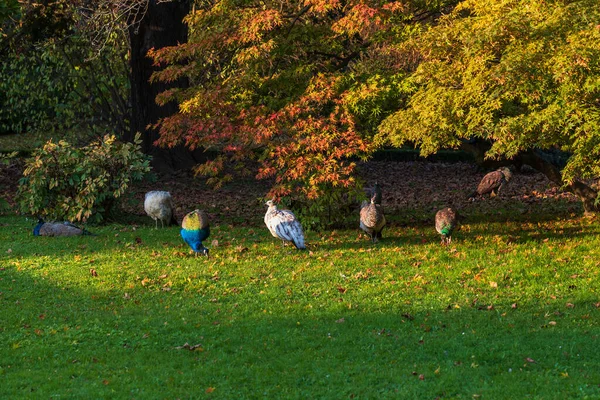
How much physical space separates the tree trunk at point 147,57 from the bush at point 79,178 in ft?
17.2

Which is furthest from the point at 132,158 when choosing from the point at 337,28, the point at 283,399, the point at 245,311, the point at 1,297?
the point at 283,399

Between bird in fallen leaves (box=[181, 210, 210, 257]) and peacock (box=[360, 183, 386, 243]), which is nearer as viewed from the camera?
bird in fallen leaves (box=[181, 210, 210, 257])

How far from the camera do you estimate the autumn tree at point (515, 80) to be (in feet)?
36.8

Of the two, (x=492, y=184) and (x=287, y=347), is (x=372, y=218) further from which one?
(x=492, y=184)

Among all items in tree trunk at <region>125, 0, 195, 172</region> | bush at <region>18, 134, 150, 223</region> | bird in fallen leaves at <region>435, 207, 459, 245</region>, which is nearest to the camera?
bird in fallen leaves at <region>435, 207, 459, 245</region>

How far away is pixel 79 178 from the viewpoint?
16688 mm

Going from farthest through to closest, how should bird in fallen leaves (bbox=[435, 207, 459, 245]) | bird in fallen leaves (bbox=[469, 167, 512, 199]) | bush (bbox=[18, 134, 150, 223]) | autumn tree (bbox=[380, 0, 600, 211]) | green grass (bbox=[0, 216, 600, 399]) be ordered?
1. bird in fallen leaves (bbox=[469, 167, 512, 199])
2. bush (bbox=[18, 134, 150, 223])
3. bird in fallen leaves (bbox=[435, 207, 459, 245])
4. autumn tree (bbox=[380, 0, 600, 211])
5. green grass (bbox=[0, 216, 600, 399])

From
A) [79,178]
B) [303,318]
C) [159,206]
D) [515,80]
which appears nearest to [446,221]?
[515,80]

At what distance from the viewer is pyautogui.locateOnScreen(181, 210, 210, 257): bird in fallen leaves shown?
1251 centimetres

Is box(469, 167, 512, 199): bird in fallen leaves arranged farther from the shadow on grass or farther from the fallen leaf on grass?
the fallen leaf on grass

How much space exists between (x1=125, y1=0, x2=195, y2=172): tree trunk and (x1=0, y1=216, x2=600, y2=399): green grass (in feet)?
26.9

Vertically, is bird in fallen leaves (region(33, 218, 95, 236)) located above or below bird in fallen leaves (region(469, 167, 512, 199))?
below

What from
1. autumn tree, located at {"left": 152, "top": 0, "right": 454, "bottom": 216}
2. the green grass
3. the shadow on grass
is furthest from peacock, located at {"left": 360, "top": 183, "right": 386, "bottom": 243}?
the shadow on grass

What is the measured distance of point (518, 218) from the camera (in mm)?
17484
